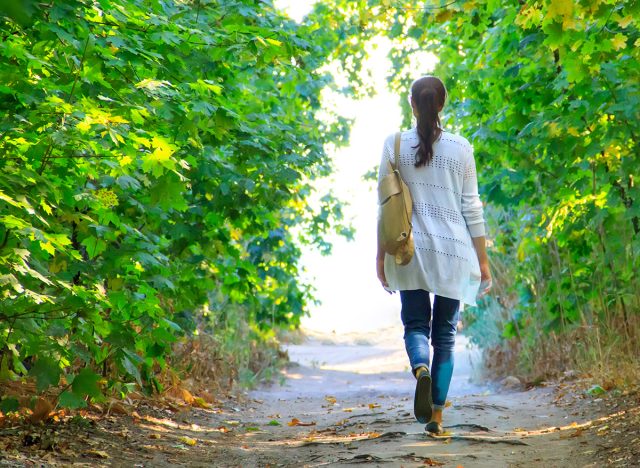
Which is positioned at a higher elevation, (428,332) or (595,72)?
(595,72)

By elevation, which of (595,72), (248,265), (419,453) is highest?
(595,72)

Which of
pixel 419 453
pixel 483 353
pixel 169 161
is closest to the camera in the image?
pixel 169 161

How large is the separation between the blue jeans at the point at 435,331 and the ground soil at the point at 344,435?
0.32 meters

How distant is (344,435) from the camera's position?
19.2ft

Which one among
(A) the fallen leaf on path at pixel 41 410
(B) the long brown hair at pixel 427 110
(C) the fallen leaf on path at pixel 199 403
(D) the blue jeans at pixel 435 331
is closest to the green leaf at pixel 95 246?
(A) the fallen leaf on path at pixel 41 410

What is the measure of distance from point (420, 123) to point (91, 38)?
6.64 feet

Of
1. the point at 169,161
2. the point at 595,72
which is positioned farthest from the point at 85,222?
the point at 595,72

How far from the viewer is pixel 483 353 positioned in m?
11.4

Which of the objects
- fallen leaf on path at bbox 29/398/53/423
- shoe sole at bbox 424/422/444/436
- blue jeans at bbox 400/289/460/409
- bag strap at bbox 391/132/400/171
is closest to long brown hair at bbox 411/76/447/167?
bag strap at bbox 391/132/400/171

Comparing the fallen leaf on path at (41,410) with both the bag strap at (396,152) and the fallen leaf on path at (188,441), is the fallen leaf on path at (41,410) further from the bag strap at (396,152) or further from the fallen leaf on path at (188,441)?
the bag strap at (396,152)

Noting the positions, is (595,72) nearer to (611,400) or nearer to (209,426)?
(611,400)

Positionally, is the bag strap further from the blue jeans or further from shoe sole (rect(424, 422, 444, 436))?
shoe sole (rect(424, 422, 444, 436))

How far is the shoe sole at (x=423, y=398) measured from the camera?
464cm

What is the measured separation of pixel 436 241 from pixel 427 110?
750 millimetres
